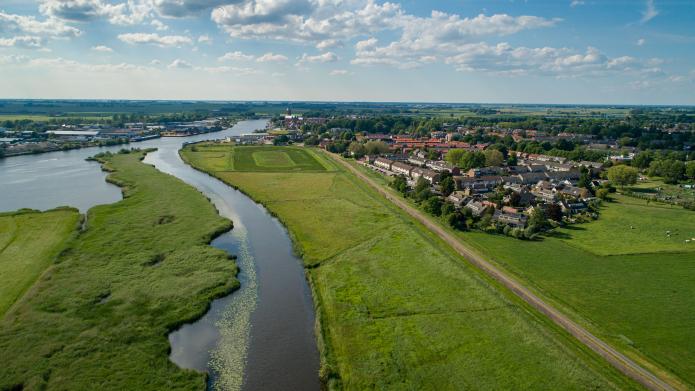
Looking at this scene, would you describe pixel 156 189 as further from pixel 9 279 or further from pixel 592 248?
pixel 592 248

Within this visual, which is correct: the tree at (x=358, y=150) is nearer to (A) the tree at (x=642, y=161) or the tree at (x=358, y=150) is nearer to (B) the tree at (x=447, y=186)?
(B) the tree at (x=447, y=186)

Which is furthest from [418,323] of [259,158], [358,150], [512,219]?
[358,150]

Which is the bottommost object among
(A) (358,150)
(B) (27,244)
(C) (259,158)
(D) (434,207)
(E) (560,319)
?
(E) (560,319)

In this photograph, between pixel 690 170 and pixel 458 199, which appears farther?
pixel 690 170

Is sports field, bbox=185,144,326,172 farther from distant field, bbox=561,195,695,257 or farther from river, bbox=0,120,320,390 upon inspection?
distant field, bbox=561,195,695,257

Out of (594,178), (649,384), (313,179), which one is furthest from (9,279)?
(594,178)

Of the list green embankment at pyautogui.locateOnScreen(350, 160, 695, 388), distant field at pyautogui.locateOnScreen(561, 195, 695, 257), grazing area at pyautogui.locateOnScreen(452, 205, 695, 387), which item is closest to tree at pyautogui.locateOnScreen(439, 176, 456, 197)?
green embankment at pyautogui.locateOnScreen(350, 160, 695, 388)

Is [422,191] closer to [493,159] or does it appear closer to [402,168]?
[402,168]
